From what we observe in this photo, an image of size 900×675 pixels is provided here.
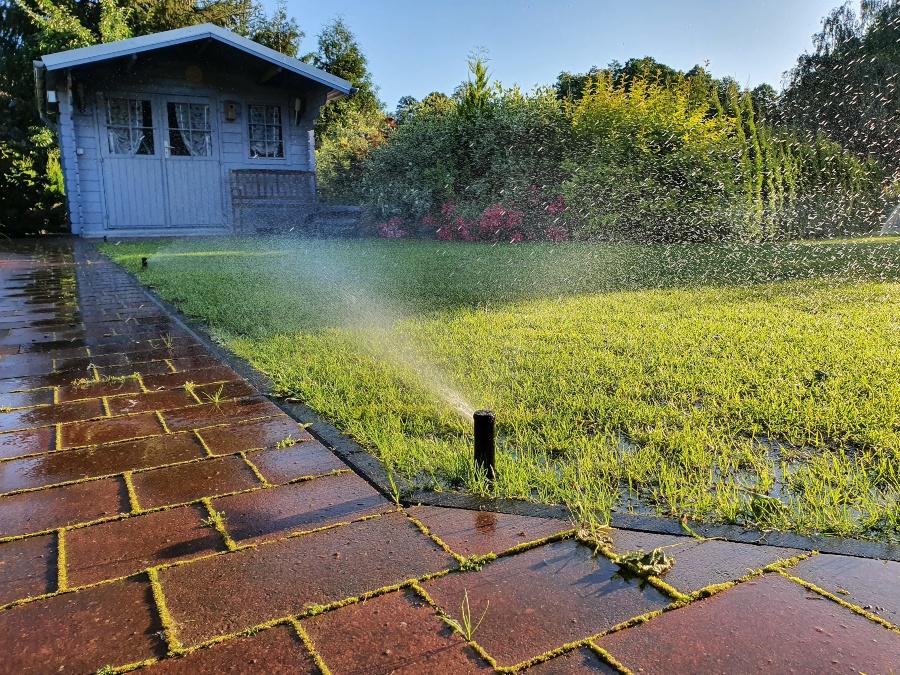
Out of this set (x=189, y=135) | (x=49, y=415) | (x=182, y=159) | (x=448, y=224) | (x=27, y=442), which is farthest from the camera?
(x=189, y=135)

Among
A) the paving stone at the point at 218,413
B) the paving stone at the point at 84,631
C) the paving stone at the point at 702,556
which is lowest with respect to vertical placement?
the paving stone at the point at 84,631

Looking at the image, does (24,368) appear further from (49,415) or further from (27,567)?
(27,567)

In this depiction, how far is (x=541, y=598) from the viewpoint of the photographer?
151 cm

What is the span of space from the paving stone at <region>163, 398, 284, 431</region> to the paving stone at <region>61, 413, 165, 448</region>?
72mm

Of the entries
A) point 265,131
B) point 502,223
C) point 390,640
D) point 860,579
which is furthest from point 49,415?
point 265,131

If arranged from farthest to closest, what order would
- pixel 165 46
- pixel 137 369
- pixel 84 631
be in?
pixel 165 46 → pixel 137 369 → pixel 84 631

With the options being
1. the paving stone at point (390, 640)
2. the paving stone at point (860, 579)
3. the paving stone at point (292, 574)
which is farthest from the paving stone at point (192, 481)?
the paving stone at point (860, 579)

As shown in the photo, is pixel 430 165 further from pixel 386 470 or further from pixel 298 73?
pixel 386 470

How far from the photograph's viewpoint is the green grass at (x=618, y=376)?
6.79 feet

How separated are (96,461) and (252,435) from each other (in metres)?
0.54

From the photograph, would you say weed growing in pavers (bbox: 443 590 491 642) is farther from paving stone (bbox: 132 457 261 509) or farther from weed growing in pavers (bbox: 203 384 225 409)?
weed growing in pavers (bbox: 203 384 225 409)

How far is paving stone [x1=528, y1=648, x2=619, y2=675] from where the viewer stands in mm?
1271

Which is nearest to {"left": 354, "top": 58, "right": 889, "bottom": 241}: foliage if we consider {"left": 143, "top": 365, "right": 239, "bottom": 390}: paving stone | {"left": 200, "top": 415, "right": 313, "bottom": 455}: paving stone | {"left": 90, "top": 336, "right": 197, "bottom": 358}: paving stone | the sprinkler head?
{"left": 90, "top": 336, "right": 197, "bottom": 358}: paving stone

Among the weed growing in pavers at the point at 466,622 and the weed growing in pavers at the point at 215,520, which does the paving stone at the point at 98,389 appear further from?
the weed growing in pavers at the point at 466,622
